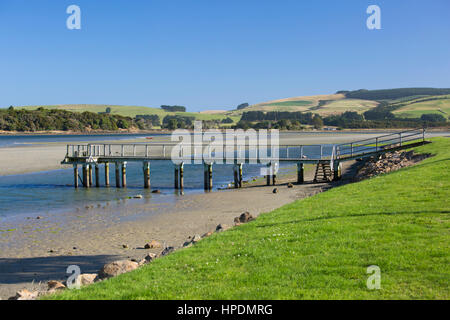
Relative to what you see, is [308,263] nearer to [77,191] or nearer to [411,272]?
→ [411,272]

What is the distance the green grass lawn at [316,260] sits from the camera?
696 cm

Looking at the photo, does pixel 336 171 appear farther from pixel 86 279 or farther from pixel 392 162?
pixel 86 279

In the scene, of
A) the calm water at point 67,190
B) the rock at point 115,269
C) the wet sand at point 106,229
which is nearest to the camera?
the rock at point 115,269

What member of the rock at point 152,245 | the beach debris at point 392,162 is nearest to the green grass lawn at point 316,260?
the rock at point 152,245

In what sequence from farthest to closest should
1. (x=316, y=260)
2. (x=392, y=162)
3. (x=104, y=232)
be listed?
1. (x=392, y=162)
2. (x=104, y=232)
3. (x=316, y=260)

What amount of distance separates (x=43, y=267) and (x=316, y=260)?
8725 millimetres

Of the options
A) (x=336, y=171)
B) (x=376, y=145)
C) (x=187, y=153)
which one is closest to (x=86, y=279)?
(x=336, y=171)

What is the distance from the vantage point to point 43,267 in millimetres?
13125

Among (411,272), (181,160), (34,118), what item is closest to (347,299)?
(411,272)

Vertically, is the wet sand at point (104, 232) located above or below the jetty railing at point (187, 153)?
below

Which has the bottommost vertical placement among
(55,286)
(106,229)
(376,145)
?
(106,229)

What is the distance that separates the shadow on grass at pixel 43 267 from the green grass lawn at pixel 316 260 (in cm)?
409

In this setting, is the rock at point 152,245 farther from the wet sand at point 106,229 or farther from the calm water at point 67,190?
the calm water at point 67,190

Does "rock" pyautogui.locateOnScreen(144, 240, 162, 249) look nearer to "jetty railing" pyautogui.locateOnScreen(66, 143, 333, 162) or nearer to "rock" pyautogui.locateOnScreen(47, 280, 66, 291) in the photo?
"rock" pyautogui.locateOnScreen(47, 280, 66, 291)
